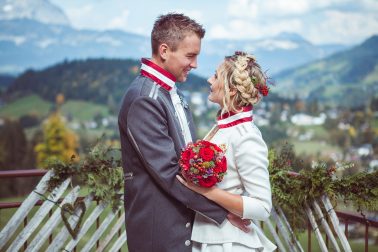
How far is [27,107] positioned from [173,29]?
80150 mm

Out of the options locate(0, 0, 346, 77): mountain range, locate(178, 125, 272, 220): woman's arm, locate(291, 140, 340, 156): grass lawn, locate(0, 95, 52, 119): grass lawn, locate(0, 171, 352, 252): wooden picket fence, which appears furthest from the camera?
locate(0, 0, 346, 77): mountain range

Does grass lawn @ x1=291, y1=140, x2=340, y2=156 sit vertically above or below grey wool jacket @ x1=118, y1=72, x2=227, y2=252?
below

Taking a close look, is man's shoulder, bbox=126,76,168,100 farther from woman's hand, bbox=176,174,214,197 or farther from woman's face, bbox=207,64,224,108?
woman's hand, bbox=176,174,214,197

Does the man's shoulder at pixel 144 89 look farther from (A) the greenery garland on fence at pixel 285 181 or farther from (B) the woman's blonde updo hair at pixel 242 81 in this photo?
(A) the greenery garland on fence at pixel 285 181

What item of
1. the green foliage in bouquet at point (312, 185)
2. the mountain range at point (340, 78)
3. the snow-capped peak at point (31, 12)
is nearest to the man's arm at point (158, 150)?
the green foliage in bouquet at point (312, 185)

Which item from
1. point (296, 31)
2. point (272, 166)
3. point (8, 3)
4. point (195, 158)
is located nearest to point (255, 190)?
point (195, 158)

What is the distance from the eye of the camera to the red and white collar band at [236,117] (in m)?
2.20

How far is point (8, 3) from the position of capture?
372 ft

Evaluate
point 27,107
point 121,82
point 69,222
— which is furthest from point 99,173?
point 121,82

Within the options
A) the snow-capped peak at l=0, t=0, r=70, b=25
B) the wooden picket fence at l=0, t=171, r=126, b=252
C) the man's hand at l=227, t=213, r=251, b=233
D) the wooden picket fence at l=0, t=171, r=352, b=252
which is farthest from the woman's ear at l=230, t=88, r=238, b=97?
the snow-capped peak at l=0, t=0, r=70, b=25

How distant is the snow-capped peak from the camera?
106875 millimetres

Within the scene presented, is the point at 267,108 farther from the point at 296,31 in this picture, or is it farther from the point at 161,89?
the point at 161,89

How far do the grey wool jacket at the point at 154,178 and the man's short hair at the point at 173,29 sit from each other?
0.58ft

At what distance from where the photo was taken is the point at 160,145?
2.08 metres
